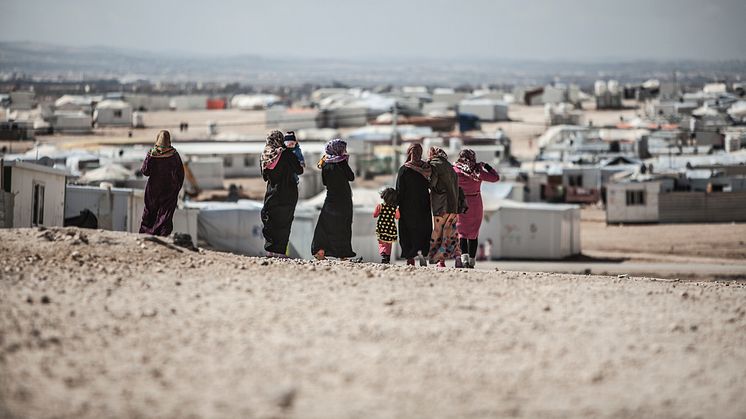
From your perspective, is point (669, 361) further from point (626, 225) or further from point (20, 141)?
point (20, 141)

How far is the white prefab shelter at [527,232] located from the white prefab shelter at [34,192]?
475 inches

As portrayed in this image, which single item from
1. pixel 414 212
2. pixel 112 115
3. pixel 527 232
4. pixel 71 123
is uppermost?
pixel 112 115

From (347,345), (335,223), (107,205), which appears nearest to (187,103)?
(107,205)

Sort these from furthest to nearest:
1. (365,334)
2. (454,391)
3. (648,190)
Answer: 1. (648,190)
2. (365,334)
3. (454,391)

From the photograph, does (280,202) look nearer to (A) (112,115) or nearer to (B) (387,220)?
(B) (387,220)

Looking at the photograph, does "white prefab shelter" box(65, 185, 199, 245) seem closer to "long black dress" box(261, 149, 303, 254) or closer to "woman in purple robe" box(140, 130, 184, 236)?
"woman in purple robe" box(140, 130, 184, 236)

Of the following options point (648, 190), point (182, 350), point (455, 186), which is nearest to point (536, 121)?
point (648, 190)

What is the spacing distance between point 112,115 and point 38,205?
5740 cm

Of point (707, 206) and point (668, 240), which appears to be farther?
point (707, 206)

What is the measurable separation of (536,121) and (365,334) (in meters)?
69.7

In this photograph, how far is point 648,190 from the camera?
102 feet

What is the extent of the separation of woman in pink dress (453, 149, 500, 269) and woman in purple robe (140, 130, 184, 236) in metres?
2.33

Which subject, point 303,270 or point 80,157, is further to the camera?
point 80,157

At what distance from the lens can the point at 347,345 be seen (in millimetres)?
5480
